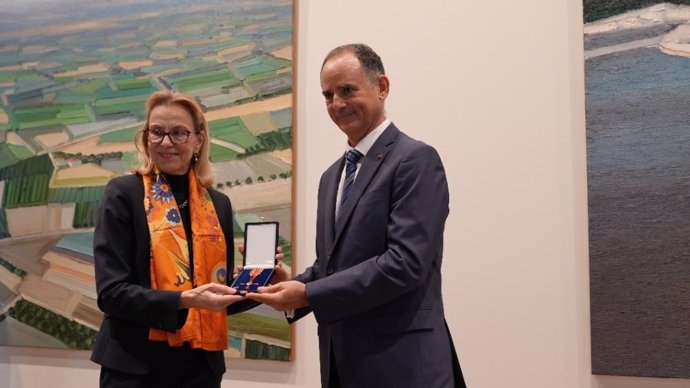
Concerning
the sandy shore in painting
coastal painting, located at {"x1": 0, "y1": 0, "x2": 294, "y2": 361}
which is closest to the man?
the sandy shore in painting

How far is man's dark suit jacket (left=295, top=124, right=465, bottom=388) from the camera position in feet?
6.65

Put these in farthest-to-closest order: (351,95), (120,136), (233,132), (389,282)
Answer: (120,136)
(233,132)
(351,95)
(389,282)

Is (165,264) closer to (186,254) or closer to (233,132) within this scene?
(186,254)

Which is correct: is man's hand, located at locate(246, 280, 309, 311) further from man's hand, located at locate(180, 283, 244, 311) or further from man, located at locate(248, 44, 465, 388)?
man's hand, located at locate(180, 283, 244, 311)

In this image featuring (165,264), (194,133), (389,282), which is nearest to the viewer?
(389,282)

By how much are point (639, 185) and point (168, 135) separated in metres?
1.75

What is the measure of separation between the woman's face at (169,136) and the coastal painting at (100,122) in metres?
1.04

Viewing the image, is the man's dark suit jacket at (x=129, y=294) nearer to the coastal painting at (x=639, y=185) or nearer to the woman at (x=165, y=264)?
the woman at (x=165, y=264)

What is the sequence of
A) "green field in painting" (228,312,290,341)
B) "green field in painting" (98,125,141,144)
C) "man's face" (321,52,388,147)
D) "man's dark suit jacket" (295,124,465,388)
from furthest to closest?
"green field in painting" (98,125,141,144) < "green field in painting" (228,312,290,341) < "man's face" (321,52,388,147) < "man's dark suit jacket" (295,124,465,388)

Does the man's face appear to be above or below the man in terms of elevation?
above

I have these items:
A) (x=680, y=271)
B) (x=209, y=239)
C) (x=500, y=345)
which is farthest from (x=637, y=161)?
(x=209, y=239)

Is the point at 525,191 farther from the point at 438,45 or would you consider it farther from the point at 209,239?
the point at 209,239

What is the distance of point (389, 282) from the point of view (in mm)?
2012

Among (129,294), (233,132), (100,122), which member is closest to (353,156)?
(129,294)
